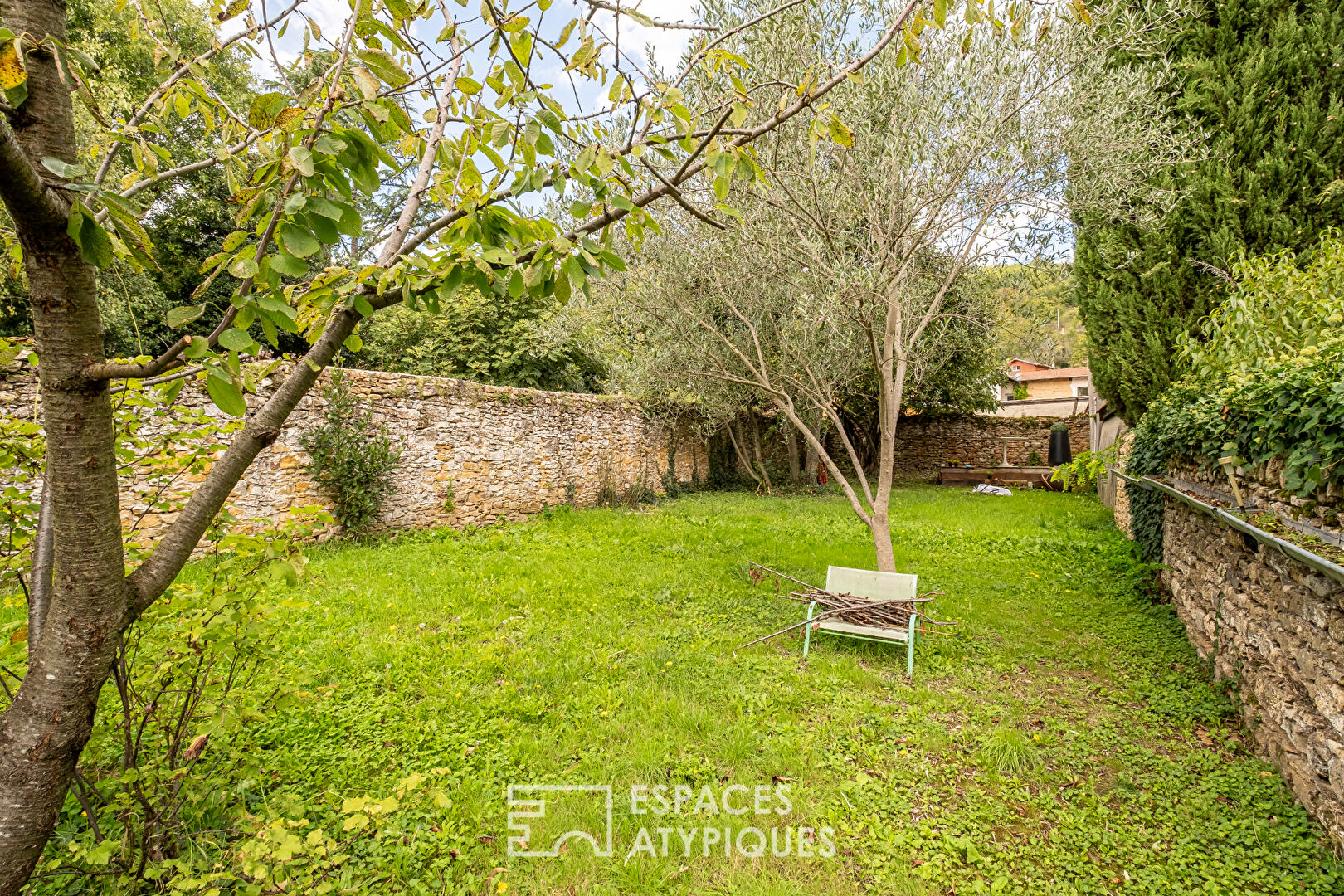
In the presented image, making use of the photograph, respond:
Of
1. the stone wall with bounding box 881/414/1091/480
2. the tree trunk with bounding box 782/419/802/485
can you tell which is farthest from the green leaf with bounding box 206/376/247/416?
the stone wall with bounding box 881/414/1091/480

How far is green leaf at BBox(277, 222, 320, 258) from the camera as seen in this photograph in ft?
4.41

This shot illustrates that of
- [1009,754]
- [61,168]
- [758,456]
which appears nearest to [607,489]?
[758,456]

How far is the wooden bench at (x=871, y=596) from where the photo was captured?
16.5ft

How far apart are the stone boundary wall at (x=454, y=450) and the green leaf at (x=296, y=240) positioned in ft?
22.7

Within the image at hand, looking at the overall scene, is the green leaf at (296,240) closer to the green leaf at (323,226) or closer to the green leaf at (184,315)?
the green leaf at (323,226)

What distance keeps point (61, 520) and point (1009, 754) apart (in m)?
4.74

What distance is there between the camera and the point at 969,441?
68.7 ft

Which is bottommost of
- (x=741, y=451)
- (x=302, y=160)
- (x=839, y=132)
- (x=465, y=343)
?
(x=741, y=451)

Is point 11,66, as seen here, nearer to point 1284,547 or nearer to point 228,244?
point 228,244

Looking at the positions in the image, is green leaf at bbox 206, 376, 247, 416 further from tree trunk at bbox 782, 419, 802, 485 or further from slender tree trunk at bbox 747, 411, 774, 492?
tree trunk at bbox 782, 419, 802, 485

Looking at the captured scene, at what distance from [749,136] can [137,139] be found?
216 centimetres

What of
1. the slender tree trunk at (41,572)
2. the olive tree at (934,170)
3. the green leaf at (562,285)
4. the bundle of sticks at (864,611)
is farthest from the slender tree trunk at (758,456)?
the slender tree trunk at (41,572)

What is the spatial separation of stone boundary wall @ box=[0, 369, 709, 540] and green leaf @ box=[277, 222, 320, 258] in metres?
6.92

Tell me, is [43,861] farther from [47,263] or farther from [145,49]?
[145,49]
